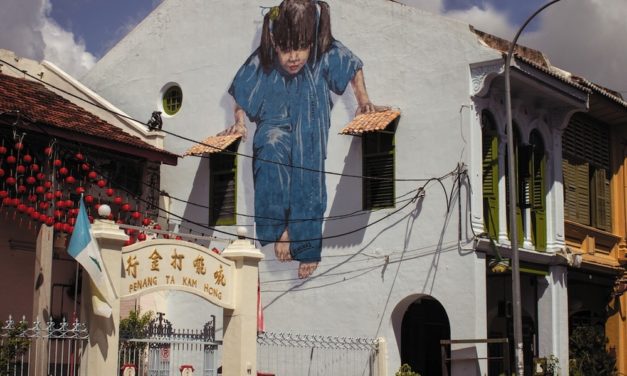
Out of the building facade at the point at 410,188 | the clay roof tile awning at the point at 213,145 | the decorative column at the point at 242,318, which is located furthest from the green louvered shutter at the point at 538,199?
the decorative column at the point at 242,318

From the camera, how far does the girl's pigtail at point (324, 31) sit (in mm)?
22828

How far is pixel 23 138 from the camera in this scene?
63.4ft

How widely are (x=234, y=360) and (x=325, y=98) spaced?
825 cm

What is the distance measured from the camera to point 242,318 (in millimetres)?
16203

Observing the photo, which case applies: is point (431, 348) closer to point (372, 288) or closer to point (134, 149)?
point (372, 288)

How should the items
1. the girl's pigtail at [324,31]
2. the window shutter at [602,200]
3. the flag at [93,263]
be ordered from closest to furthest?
1. the flag at [93,263]
2. the girl's pigtail at [324,31]
3. the window shutter at [602,200]

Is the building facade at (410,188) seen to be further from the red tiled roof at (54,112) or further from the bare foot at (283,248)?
the red tiled roof at (54,112)

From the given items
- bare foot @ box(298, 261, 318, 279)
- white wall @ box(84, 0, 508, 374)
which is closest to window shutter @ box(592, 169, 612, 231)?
white wall @ box(84, 0, 508, 374)

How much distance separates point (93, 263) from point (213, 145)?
10195 millimetres

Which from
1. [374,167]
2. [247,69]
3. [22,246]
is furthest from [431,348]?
[22,246]

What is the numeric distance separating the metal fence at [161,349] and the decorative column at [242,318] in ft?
1.75

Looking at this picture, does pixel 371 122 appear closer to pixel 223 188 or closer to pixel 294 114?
pixel 294 114

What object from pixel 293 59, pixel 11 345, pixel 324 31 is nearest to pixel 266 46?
pixel 293 59

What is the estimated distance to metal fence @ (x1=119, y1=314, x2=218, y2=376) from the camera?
15242 millimetres
